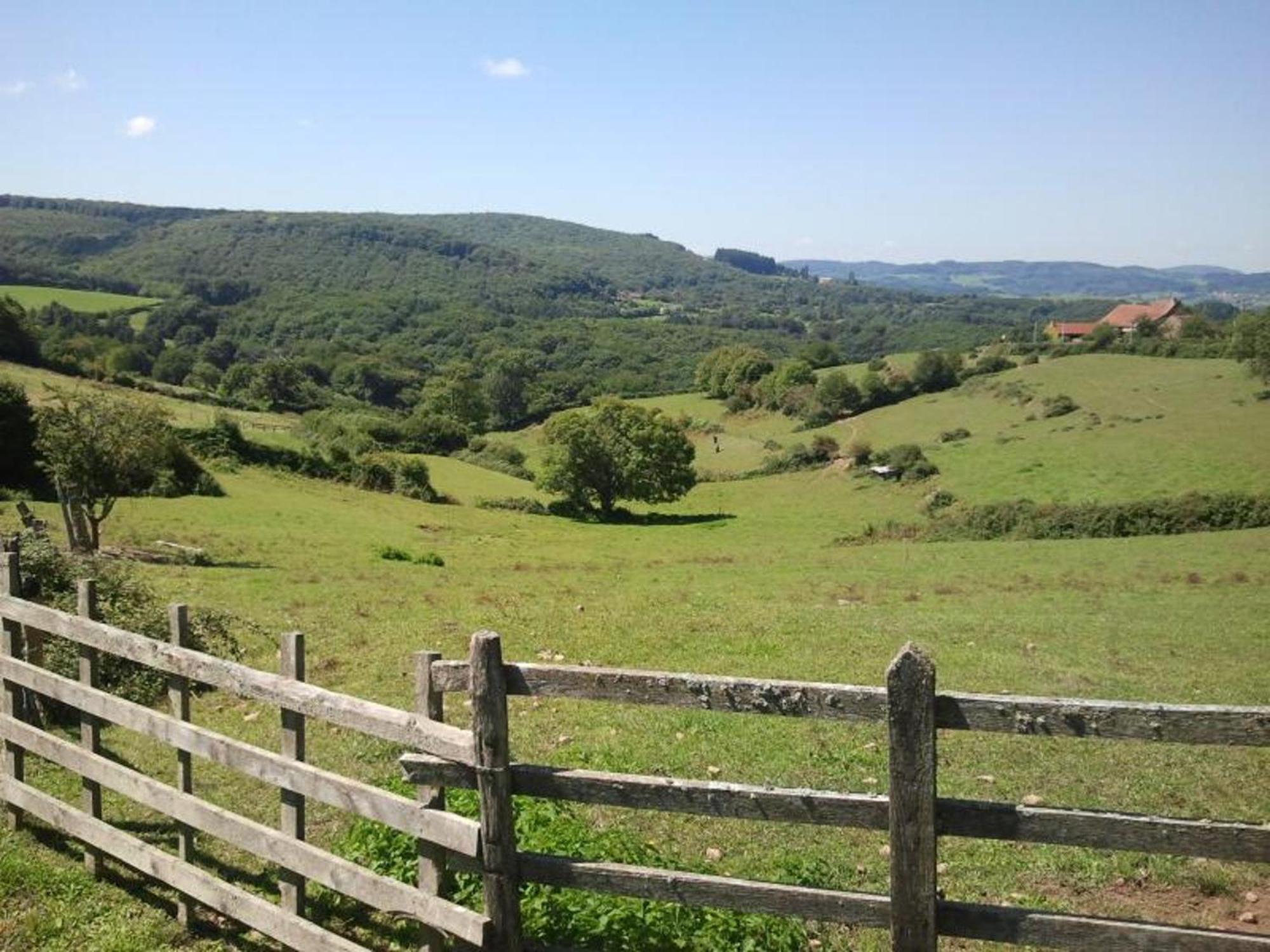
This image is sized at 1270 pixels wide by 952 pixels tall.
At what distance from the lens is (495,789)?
533 cm

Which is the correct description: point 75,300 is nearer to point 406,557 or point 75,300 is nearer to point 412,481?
point 412,481

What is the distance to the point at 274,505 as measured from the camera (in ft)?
172

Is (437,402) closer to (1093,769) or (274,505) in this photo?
(274,505)

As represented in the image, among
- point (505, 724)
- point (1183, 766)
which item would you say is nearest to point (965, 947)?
point (505, 724)

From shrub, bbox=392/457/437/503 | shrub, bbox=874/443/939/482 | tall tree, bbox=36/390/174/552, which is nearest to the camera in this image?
tall tree, bbox=36/390/174/552

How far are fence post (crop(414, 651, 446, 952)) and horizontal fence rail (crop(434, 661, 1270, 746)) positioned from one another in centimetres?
21

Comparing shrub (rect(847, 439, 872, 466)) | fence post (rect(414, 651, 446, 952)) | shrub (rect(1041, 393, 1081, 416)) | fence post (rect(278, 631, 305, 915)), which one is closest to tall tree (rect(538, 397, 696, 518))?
shrub (rect(847, 439, 872, 466))

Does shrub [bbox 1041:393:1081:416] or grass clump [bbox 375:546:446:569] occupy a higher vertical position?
shrub [bbox 1041:393:1081:416]

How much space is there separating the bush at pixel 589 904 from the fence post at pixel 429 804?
0.49 metres

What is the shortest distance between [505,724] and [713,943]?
213cm

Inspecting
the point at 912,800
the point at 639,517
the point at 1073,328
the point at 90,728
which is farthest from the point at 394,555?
the point at 1073,328

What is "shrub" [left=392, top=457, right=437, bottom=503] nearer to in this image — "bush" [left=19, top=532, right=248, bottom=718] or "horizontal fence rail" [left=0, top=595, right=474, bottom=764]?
"bush" [left=19, top=532, right=248, bottom=718]

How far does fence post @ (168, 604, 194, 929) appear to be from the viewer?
7.09m

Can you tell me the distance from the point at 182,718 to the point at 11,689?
8.36ft
